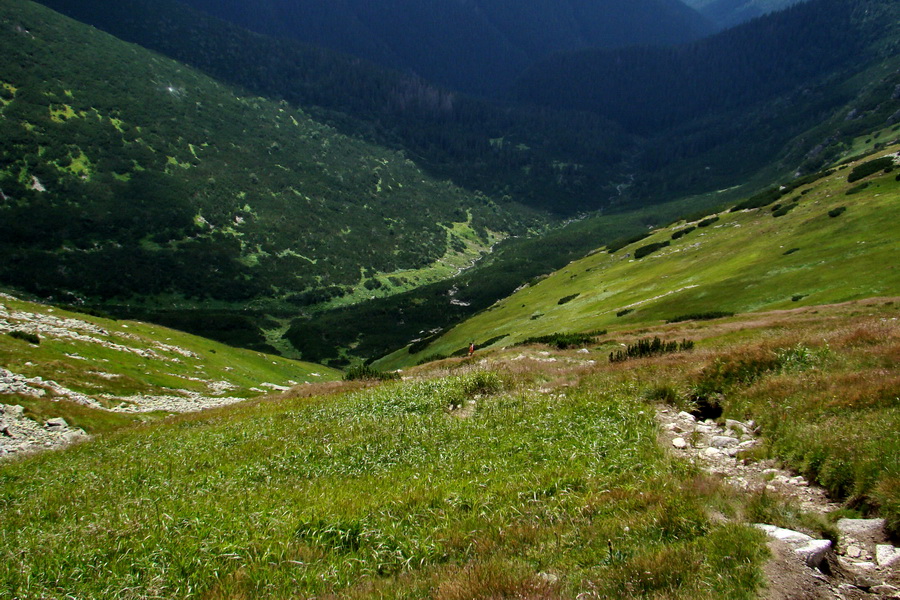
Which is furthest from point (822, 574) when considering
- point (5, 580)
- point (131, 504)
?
point (131, 504)

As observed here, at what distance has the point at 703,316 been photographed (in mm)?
38219

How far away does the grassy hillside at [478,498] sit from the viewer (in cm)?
625

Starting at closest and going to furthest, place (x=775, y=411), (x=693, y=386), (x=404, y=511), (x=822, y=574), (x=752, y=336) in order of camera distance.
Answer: (x=822, y=574), (x=404, y=511), (x=775, y=411), (x=693, y=386), (x=752, y=336)

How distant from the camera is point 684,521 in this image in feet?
22.5

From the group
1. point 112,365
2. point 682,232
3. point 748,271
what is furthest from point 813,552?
point 682,232

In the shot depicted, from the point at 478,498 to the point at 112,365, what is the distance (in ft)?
142

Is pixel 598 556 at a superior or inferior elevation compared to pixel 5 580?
superior

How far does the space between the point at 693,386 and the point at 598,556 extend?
32.0 ft

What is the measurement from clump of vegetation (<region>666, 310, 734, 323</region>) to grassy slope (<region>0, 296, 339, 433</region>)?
39.9 metres

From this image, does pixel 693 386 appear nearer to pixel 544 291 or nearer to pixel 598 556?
pixel 598 556

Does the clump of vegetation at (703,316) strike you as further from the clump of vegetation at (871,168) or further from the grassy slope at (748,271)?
the clump of vegetation at (871,168)

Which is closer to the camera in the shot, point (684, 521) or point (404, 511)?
point (684, 521)

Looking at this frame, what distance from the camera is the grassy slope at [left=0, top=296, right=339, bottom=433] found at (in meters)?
28.9

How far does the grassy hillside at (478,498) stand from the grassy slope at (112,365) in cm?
1433
